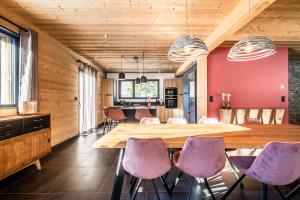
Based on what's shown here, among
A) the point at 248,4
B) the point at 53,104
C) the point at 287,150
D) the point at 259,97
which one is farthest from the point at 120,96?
the point at 287,150

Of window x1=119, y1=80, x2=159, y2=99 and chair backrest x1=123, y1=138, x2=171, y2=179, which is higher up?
window x1=119, y1=80, x2=159, y2=99

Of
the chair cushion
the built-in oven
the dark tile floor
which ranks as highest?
the built-in oven

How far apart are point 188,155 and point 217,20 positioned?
9.12ft

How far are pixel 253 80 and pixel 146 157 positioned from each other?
4.52 metres

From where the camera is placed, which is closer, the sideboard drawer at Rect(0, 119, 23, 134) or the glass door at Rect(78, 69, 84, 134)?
the sideboard drawer at Rect(0, 119, 23, 134)

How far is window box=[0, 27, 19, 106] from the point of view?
340cm

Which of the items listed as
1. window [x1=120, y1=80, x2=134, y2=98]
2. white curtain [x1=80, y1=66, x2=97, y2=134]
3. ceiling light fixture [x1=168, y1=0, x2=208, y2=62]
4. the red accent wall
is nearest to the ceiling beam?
ceiling light fixture [x1=168, y1=0, x2=208, y2=62]

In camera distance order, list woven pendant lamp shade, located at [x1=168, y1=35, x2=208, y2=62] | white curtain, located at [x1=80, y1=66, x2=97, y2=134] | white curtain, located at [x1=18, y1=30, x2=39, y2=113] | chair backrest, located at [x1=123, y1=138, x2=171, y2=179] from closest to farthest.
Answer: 1. chair backrest, located at [x1=123, y1=138, x2=171, y2=179]
2. woven pendant lamp shade, located at [x1=168, y1=35, x2=208, y2=62]
3. white curtain, located at [x1=18, y1=30, x2=39, y2=113]
4. white curtain, located at [x1=80, y1=66, x2=97, y2=134]

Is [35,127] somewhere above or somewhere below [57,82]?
below

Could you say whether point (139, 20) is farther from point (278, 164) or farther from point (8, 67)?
point (278, 164)

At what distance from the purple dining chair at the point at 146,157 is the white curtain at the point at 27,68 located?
8.40 ft

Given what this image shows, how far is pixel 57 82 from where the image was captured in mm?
5016

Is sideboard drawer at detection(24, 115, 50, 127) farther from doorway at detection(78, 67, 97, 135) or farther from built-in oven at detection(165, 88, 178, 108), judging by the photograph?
built-in oven at detection(165, 88, 178, 108)

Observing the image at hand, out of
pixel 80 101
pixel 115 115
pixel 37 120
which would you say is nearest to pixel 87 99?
pixel 80 101
